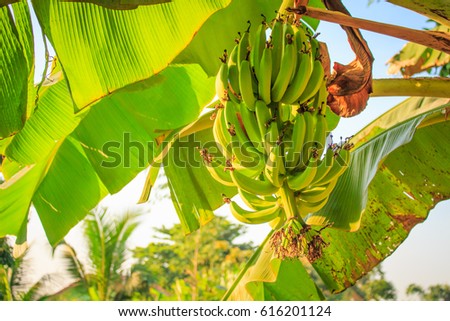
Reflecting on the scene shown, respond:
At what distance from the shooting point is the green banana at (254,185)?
1021 mm

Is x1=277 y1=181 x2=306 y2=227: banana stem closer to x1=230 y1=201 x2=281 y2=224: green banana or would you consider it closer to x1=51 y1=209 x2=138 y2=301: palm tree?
x1=230 y1=201 x2=281 y2=224: green banana

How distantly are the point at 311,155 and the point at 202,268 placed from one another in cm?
777

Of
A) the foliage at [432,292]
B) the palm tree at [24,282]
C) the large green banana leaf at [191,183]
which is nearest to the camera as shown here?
the large green banana leaf at [191,183]

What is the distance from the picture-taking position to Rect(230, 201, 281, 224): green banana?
1.08 metres

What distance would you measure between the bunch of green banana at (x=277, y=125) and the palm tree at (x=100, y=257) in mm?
4980

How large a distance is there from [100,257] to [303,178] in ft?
17.8

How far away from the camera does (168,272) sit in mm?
9836

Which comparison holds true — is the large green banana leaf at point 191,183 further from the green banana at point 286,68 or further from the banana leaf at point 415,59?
the banana leaf at point 415,59

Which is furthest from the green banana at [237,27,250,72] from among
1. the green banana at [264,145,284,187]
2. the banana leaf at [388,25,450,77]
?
the banana leaf at [388,25,450,77]

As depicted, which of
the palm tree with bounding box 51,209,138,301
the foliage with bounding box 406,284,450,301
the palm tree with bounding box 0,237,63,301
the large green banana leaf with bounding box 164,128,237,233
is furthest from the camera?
the foliage with bounding box 406,284,450,301

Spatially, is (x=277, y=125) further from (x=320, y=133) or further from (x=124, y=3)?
(x=124, y=3)

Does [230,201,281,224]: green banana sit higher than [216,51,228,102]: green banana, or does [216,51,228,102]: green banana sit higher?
[216,51,228,102]: green banana

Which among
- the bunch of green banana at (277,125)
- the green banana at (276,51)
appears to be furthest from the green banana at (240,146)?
the green banana at (276,51)

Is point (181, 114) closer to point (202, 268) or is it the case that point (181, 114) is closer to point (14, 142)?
point (14, 142)
